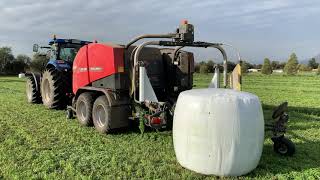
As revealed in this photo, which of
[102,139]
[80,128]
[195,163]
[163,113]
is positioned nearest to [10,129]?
[80,128]

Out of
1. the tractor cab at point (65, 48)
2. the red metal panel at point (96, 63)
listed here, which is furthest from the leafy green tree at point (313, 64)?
the red metal panel at point (96, 63)

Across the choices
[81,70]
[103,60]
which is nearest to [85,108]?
[81,70]

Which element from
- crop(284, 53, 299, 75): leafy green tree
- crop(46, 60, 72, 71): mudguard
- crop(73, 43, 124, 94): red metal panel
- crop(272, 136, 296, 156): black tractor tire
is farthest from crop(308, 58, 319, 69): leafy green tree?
crop(272, 136, 296, 156): black tractor tire

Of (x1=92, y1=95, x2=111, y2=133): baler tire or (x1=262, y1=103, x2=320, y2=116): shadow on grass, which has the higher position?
(x1=92, y1=95, x2=111, y2=133): baler tire

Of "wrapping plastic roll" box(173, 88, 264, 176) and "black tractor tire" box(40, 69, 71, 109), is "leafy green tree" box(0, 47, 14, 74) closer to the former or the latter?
"black tractor tire" box(40, 69, 71, 109)

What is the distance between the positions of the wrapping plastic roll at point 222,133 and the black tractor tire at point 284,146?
54.0 inches

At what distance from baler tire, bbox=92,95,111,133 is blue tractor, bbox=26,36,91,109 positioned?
10.4 feet

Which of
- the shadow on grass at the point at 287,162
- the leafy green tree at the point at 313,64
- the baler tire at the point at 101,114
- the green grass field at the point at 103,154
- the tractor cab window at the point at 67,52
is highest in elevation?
the tractor cab window at the point at 67,52

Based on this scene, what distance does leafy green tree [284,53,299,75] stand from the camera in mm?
61319

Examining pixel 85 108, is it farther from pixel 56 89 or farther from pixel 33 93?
pixel 33 93

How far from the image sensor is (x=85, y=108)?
10086 millimetres

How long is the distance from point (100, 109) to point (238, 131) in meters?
4.56

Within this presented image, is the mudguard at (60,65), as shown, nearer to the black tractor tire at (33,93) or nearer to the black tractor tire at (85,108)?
the black tractor tire at (33,93)

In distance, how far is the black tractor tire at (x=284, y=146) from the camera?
23.0 feet
